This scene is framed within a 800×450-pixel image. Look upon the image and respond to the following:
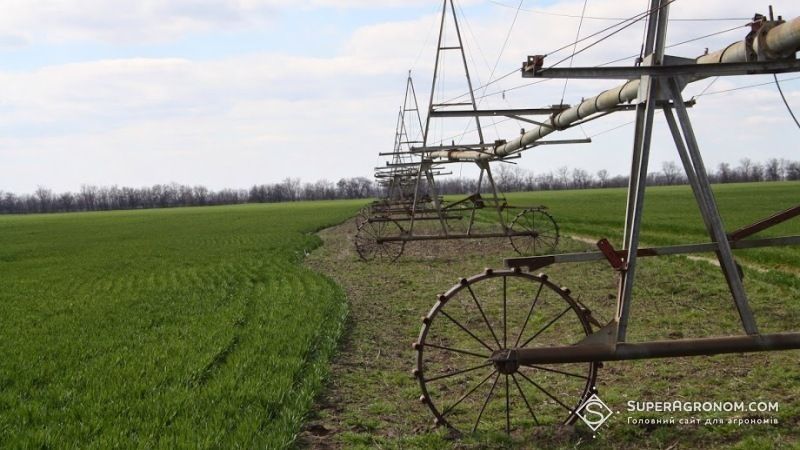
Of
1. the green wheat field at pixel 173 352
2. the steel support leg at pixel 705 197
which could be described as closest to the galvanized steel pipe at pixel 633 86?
the steel support leg at pixel 705 197

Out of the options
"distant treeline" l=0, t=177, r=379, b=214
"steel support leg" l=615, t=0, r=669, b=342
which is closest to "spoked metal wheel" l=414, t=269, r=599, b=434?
"steel support leg" l=615, t=0, r=669, b=342

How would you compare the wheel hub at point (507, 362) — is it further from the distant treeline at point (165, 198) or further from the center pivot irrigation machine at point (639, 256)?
the distant treeline at point (165, 198)

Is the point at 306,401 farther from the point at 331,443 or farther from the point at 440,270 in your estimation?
the point at 440,270

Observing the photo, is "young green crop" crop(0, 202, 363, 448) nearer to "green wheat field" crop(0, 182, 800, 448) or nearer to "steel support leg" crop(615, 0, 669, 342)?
"green wheat field" crop(0, 182, 800, 448)

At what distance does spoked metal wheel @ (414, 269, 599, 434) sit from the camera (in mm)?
4805

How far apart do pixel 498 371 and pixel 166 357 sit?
13.5 ft

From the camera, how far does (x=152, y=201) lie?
167m

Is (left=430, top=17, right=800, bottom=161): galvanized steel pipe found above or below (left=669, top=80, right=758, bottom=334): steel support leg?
above

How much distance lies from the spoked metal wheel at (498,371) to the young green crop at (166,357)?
1.18 meters

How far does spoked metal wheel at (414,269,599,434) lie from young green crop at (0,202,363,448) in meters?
1.18

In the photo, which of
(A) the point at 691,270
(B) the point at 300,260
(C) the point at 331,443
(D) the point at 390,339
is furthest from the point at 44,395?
(B) the point at 300,260

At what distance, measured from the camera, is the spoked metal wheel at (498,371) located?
4.80m

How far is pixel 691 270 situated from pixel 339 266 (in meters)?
8.14

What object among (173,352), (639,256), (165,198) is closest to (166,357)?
(173,352)
